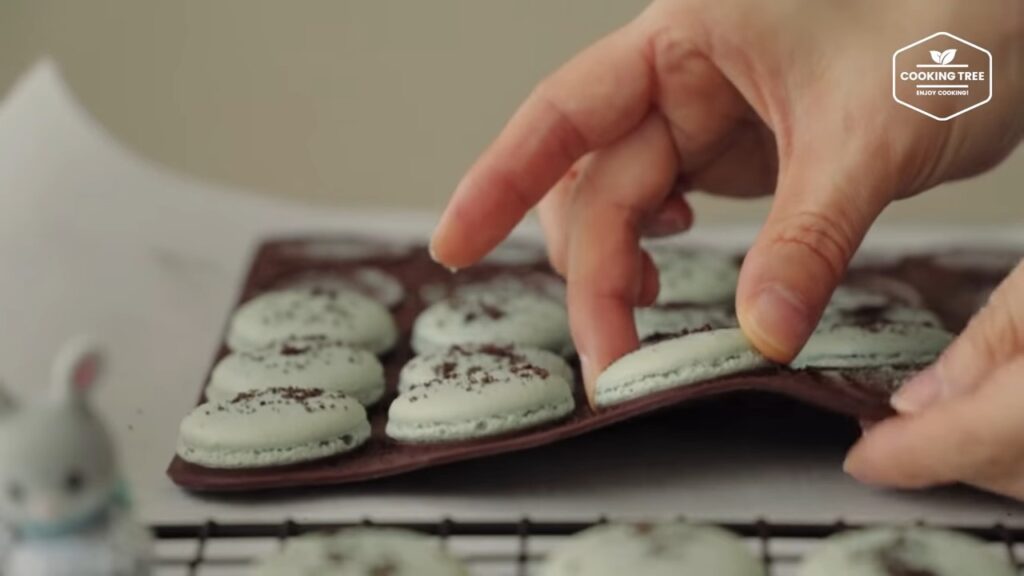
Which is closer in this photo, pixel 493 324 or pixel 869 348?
pixel 869 348

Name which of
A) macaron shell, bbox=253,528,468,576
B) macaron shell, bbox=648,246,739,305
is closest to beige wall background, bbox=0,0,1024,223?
macaron shell, bbox=648,246,739,305

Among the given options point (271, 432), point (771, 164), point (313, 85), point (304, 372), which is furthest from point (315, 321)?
point (313, 85)

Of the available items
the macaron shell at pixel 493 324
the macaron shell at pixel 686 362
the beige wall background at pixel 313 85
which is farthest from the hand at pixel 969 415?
the beige wall background at pixel 313 85

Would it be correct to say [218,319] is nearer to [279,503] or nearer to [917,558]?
[279,503]

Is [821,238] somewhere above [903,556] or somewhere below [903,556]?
above

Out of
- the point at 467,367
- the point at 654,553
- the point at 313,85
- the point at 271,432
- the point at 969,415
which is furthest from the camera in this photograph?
the point at 313,85

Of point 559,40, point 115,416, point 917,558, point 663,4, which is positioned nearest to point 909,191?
point 663,4

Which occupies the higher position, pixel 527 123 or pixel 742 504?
pixel 527 123

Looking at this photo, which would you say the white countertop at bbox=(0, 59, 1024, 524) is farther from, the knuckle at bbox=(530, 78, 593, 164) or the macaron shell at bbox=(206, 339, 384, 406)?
the knuckle at bbox=(530, 78, 593, 164)

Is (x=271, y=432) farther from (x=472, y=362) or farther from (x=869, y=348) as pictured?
(x=869, y=348)
